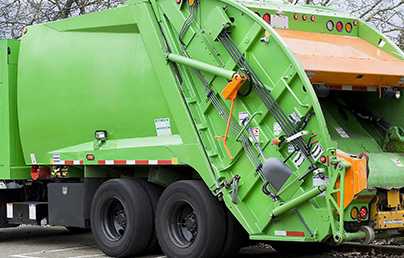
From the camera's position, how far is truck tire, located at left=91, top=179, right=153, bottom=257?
920 cm

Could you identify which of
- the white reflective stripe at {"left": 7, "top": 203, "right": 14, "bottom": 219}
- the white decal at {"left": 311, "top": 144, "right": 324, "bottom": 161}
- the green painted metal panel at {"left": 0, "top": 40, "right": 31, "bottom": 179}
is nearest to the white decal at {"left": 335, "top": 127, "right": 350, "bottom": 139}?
the white decal at {"left": 311, "top": 144, "right": 324, "bottom": 161}

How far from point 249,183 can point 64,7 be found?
1382 cm

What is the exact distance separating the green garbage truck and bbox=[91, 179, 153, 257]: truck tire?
0.02 metres

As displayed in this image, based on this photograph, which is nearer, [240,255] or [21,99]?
[240,255]

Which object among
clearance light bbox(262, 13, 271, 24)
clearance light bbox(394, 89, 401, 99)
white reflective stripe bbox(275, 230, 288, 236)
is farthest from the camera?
clearance light bbox(394, 89, 401, 99)

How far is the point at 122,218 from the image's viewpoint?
9.60 meters

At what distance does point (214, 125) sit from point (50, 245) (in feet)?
12.9

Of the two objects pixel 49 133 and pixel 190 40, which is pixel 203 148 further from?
pixel 49 133

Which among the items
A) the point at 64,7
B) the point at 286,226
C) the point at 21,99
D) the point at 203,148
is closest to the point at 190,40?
the point at 203,148

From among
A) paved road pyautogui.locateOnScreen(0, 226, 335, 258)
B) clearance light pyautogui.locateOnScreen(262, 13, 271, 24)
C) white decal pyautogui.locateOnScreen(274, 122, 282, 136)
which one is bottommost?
paved road pyautogui.locateOnScreen(0, 226, 335, 258)

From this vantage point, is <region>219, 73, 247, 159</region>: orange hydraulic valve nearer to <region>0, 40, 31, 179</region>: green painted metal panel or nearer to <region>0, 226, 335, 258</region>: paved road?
<region>0, 226, 335, 258</region>: paved road

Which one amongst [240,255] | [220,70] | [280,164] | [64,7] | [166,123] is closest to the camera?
[280,164]

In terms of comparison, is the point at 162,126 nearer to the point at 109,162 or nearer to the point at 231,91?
the point at 109,162

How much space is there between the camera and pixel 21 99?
36.0ft
